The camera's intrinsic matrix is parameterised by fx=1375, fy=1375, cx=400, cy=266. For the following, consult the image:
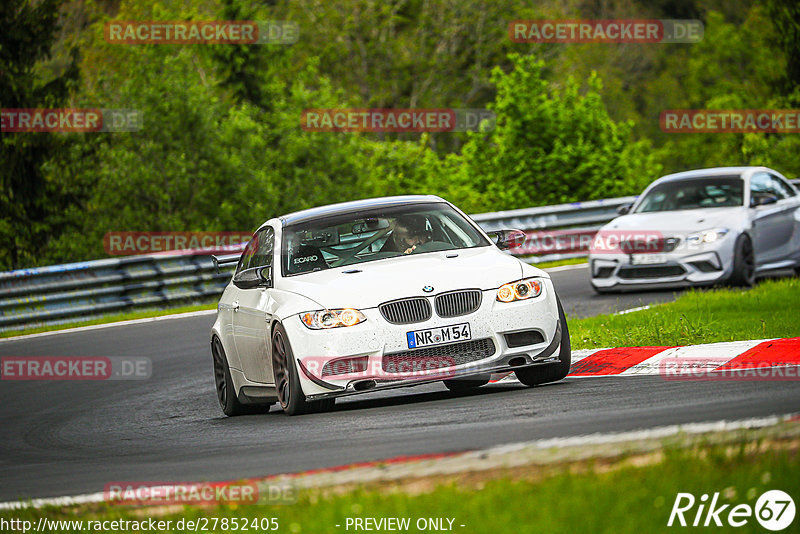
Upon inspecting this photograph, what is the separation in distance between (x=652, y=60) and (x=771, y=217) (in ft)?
214

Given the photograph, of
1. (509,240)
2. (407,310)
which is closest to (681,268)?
(509,240)

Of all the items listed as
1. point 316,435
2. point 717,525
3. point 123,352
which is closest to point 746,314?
point 316,435

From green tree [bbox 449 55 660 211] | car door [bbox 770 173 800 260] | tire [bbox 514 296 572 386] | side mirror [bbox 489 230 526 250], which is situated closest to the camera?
tire [bbox 514 296 572 386]

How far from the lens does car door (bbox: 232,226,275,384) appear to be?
394 inches

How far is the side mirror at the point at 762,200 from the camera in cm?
1673

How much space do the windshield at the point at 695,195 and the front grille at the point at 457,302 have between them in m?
8.45

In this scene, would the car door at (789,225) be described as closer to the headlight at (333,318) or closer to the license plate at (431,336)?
the license plate at (431,336)

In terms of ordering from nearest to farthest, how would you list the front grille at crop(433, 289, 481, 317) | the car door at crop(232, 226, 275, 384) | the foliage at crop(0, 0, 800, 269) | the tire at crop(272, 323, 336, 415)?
the front grille at crop(433, 289, 481, 317)
the tire at crop(272, 323, 336, 415)
the car door at crop(232, 226, 275, 384)
the foliage at crop(0, 0, 800, 269)

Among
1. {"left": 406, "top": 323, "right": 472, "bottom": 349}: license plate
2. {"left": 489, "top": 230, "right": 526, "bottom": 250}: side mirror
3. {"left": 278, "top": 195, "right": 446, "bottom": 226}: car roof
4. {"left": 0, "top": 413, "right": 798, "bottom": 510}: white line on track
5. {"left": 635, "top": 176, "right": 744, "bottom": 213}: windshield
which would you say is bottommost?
{"left": 0, "top": 413, "right": 798, "bottom": 510}: white line on track

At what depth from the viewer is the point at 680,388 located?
28.1 feet

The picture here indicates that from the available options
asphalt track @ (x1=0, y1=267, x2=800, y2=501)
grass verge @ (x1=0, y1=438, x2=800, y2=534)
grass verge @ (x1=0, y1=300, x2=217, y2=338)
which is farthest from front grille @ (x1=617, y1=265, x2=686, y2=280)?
grass verge @ (x1=0, y1=438, x2=800, y2=534)

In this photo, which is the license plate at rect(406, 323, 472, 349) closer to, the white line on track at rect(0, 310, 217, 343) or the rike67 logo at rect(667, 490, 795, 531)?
the rike67 logo at rect(667, 490, 795, 531)

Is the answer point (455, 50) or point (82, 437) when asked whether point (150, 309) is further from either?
point (455, 50)

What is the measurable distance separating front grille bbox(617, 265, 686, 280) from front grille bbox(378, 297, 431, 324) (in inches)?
304
